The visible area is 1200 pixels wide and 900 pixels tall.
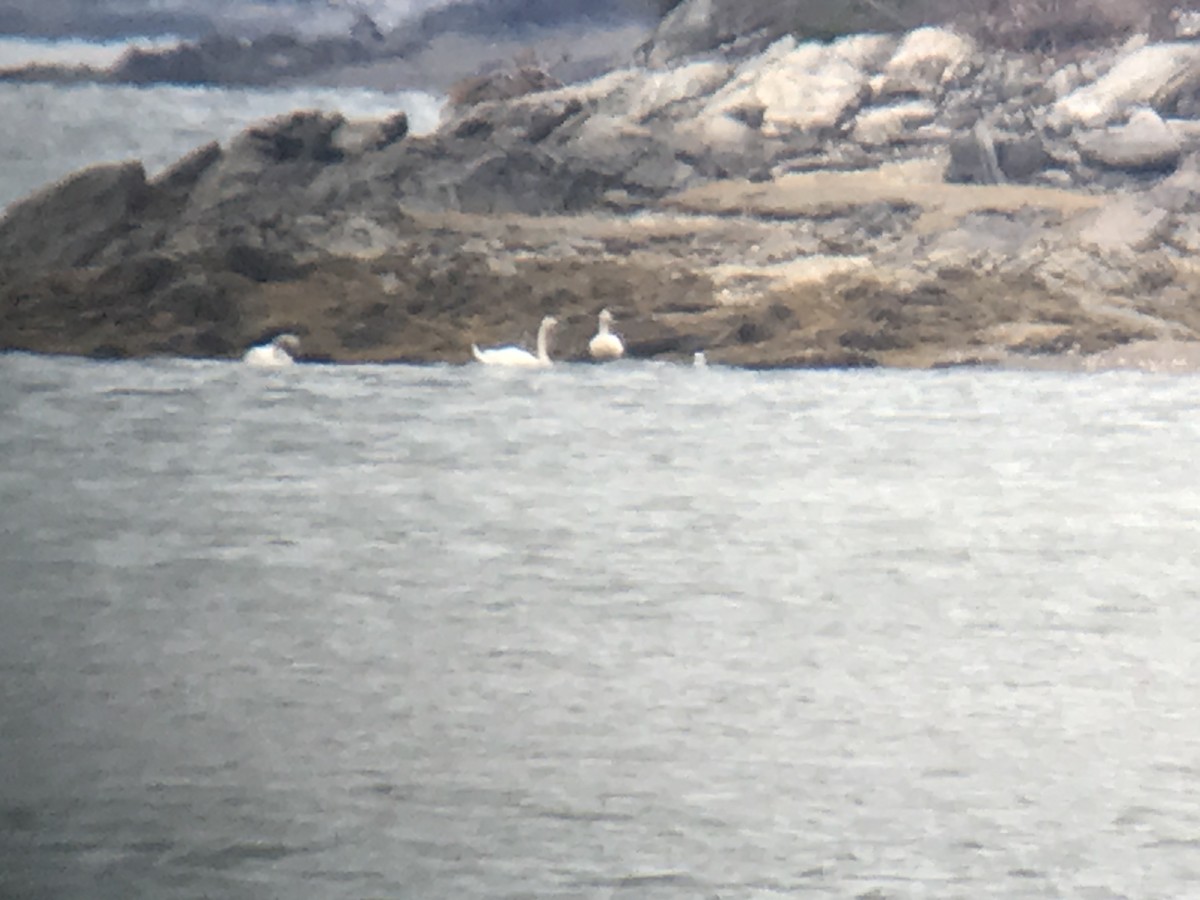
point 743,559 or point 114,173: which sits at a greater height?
point 114,173

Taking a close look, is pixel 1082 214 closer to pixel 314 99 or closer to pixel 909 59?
pixel 909 59

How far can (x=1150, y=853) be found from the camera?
2.92 m

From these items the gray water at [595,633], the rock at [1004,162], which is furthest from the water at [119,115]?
the rock at [1004,162]

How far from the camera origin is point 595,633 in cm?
304

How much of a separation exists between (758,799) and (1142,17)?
1723 mm

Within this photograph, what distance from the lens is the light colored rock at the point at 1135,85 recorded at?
3.12 metres

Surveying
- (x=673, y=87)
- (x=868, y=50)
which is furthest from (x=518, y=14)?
(x=868, y=50)

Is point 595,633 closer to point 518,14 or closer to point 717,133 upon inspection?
point 717,133

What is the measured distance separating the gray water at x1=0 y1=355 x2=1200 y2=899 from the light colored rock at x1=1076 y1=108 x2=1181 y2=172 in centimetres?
43

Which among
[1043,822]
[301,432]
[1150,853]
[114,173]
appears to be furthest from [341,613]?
[1150,853]

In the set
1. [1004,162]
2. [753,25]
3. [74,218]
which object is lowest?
[74,218]

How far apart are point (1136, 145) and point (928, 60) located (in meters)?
0.44

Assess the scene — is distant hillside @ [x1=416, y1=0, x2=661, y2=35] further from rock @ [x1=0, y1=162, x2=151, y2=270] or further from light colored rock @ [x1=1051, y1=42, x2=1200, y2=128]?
light colored rock @ [x1=1051, y1=42, x2=1200, y2=128]

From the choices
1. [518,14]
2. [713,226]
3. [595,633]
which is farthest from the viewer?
[518,14]
